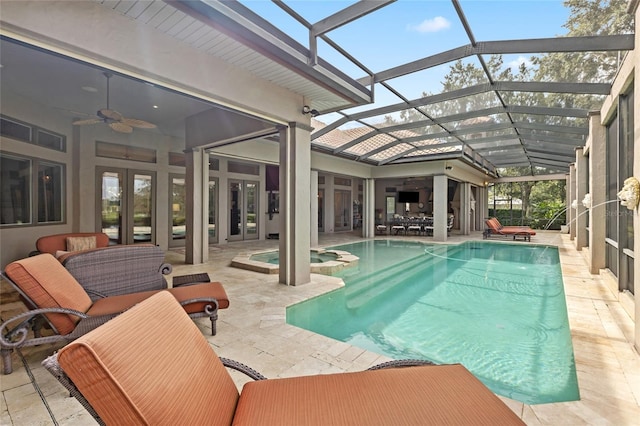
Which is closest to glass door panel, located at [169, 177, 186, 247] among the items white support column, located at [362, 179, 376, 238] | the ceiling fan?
the ceiling fan

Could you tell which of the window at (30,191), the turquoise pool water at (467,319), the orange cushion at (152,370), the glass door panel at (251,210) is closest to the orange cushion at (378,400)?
the orange cushion at (152,370)

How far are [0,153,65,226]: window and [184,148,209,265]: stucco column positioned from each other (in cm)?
304

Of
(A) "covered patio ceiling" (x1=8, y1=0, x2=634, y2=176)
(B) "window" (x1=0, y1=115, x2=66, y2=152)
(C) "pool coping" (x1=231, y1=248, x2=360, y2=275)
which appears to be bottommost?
(C) "pool coping" (x1=231, y1=248, x2=360, y2=275)

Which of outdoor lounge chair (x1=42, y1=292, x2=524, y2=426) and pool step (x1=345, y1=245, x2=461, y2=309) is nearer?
outdoor lounge chair (x1=42, y1=292, x2=524, y2=426)

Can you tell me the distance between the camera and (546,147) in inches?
417

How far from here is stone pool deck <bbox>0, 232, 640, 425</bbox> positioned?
2031 millimetres

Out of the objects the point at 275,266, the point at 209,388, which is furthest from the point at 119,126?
the point at 209,388

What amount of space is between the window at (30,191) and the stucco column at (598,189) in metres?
11.6

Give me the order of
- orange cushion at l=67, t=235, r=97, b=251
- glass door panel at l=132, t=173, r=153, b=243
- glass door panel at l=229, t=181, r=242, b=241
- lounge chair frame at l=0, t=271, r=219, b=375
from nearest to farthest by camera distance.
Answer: lounge chair frame at l=0, t=271, r=219, b=375 → orange cushion at l=67, t=235, r=97, b=251 → glass door panel at l=132, t=173, r=153, b=243 → glass door panel at l=229, t=181, r=242, b=241

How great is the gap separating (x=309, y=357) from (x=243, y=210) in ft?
32.3

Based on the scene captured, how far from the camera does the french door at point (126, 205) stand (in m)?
8.32

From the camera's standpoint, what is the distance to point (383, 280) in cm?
648

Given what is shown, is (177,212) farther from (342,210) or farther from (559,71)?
(559,71)

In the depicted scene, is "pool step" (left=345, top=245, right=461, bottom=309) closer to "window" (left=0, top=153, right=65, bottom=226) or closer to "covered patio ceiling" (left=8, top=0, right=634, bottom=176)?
"covered patio ceiling" (left=8, top=0, right=634, bottom=176)
